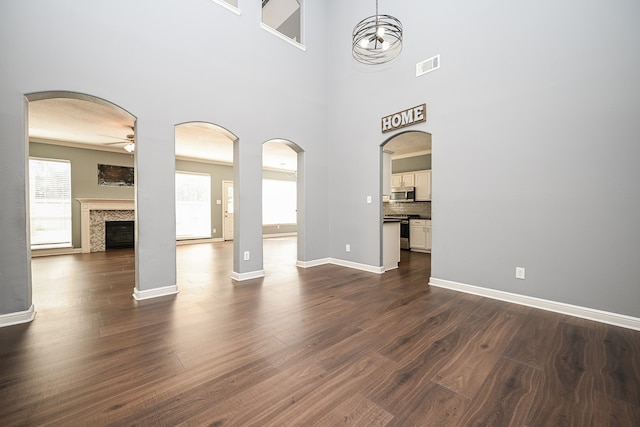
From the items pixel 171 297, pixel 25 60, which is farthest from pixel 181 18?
pixel 171 297

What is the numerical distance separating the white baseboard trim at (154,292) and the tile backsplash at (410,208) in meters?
6.24

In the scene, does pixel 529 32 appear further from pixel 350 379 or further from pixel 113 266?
pixel 113 266

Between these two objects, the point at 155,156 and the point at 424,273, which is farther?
the point at 424,273

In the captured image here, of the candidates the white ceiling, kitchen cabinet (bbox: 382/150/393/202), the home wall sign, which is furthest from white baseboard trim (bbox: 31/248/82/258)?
the home wall sign

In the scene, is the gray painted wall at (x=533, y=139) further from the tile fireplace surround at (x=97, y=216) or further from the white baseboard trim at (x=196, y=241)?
the tile fireplace surround at (x=97, y=216)

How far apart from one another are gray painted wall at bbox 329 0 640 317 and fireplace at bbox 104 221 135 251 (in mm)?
7730

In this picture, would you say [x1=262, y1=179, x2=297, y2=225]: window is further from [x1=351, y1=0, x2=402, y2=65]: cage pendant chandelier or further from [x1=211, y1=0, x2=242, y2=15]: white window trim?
[x1=351, y1=0, x2=402, y2=65]: cage pendant chandelier

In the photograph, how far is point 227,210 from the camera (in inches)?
371

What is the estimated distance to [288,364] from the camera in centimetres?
189

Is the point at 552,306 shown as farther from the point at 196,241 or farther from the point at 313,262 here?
the point at 196,241

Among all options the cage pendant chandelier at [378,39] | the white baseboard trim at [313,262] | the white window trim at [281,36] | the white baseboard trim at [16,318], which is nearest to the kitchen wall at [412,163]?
the cage pendant chandelier at [378,39]

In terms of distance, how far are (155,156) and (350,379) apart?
3.28m

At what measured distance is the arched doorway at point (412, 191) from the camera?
658cm

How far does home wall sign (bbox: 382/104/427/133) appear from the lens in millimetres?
3863
